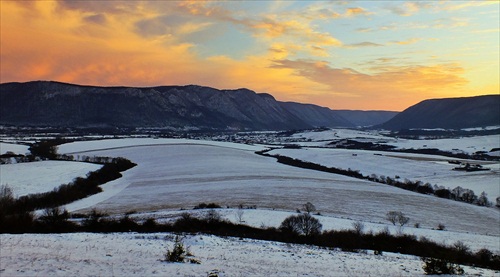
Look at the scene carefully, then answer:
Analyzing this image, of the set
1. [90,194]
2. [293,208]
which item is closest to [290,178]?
[293,208]

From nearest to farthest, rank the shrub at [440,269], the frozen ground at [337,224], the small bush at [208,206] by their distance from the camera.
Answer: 1. the shrub at [440,269]
2. the frozen ground at [337,224]
3. the small bush at [208,206]

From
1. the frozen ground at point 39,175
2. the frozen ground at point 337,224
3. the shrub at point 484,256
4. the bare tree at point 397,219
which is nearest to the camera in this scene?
the shrub at point 484,256

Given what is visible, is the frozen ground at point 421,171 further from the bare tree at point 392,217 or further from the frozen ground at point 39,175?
the frozen ground at point 39,175

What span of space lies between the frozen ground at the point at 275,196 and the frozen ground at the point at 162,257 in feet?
82.2

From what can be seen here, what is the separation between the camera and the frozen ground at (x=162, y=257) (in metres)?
17.4

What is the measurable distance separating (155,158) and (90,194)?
53640 millimetres

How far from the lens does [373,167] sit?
110688mm

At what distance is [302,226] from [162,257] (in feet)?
64.2

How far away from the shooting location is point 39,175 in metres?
74.9

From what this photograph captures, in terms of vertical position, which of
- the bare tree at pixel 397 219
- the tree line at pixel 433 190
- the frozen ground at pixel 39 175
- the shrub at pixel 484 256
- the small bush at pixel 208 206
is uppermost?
the frozen ground at pixel 39 175

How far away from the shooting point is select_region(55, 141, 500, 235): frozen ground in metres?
52.0

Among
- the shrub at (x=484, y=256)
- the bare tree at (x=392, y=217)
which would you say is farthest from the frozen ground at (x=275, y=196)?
the shrub at (x=484, y=256)

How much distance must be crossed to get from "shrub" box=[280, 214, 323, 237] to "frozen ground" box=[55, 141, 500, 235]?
42.0 feet

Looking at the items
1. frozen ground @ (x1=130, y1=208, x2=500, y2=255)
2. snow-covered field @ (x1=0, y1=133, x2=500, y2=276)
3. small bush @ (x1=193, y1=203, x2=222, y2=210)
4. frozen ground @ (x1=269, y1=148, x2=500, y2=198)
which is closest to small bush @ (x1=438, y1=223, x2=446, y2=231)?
snow-covered field @ (x1=0, y1=133, x2=500, y2=276)
